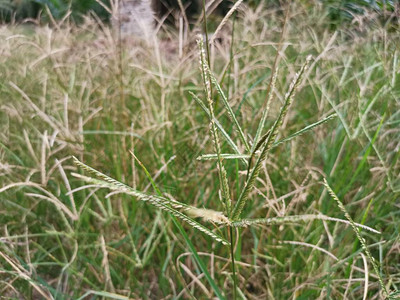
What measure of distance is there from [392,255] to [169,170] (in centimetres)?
40

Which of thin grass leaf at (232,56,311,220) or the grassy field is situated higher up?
thin grass leaf at (232,56,311,220)

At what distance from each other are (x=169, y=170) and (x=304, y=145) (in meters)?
0.33

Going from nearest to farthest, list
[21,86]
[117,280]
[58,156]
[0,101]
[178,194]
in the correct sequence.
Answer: [117,280]
[178,194]
[58,156]
[0,101]
[21,86]

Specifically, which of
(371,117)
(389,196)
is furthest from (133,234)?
(371,117)

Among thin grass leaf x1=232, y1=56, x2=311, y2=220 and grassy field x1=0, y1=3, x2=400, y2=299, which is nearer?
thin grass leaf x1=232, y1=56, x2=311, y2=220

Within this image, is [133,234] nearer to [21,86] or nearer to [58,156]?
[58,156]

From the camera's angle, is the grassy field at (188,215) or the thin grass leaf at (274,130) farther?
the grassy field at (188,215)

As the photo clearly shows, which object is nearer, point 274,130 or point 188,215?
point 274,130

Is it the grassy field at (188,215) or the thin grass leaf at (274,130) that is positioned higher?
the thin grass leaf at (274,130)

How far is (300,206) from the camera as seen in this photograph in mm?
825

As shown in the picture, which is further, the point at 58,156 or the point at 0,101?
the point at 0,101

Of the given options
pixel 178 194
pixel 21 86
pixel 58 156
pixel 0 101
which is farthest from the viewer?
pixel 21 86

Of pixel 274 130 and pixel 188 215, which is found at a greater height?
pixel 274 130

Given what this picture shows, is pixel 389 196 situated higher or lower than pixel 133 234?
higher
